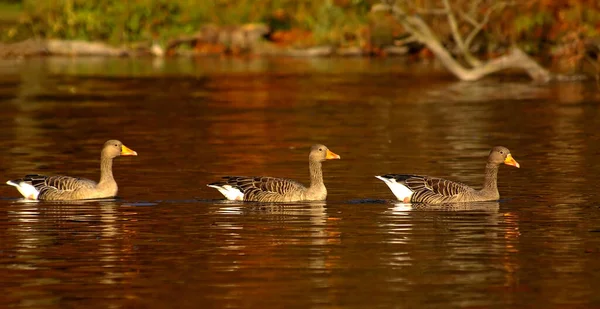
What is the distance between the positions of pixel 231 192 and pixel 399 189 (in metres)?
2.60

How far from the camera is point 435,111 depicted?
46.3 m

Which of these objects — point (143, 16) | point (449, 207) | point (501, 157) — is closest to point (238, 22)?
→ point (143, 16)

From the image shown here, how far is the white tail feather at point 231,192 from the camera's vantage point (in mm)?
24219

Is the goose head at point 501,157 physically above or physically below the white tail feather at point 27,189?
above

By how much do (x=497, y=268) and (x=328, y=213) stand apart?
544 centimetres

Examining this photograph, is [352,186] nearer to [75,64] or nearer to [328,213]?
[328,213]

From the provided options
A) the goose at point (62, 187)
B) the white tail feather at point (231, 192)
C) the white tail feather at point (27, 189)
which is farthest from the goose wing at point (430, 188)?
the white tail feather at point (27, 189)

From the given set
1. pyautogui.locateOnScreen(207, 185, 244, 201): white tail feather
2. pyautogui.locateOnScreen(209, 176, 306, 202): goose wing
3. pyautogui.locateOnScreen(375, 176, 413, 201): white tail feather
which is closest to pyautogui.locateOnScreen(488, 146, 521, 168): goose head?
pyautogui.locateOnScreen(375, 176, 413, 201): white tail feather

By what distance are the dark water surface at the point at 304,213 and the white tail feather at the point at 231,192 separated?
0.29m

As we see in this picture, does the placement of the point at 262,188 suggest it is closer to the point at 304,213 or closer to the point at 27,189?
the point at 304,213

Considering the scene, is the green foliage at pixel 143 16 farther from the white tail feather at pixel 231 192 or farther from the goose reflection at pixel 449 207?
the goose reflection at pixel 449 207

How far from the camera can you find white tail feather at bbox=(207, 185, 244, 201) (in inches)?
953

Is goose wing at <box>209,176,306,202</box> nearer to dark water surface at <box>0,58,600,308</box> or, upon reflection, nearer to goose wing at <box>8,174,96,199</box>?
dark water surface at <box>0,58,600,308</box>

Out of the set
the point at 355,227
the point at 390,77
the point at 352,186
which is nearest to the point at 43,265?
the point at 355,227
